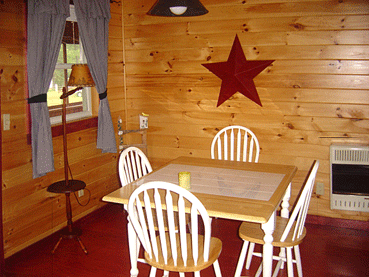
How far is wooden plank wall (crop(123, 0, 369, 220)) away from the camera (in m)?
3.35

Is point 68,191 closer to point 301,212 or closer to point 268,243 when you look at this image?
point 268,243

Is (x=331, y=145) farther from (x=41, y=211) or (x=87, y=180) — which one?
(x=41, y=211)

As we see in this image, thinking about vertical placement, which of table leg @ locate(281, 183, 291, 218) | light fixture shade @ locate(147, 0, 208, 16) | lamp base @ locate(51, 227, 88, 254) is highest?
light fixture shade @ locate(147, 0, 208, 16)

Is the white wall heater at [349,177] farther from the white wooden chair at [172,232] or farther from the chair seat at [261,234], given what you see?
the white wooden chair at [172,232]

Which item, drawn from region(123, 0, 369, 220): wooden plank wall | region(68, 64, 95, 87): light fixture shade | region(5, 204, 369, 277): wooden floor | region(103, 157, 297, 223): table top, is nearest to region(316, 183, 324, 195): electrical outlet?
region(123, 0, 369, 220): wooden plank wall

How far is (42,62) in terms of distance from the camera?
114 inches

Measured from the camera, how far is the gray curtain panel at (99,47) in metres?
3.32

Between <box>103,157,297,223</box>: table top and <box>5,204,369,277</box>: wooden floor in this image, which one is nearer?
<box>103,157,297,223</box>: table top

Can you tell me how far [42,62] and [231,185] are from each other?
1.67 meters

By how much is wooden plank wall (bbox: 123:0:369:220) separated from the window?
0.65m

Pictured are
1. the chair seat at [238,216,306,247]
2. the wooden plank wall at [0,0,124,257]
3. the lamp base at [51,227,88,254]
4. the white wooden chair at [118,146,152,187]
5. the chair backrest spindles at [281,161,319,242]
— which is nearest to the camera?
the chair backrest spindles at [281,161,319,242]

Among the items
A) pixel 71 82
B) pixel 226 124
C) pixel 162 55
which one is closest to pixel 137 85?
pixel 162 55

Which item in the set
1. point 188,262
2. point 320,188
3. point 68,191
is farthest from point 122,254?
point 320,188

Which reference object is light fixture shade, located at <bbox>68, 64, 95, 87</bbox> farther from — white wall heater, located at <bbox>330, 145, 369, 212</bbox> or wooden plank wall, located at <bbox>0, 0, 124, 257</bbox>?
white wall heater, located at <bbox>330, 145, 369, 212</bbox>
